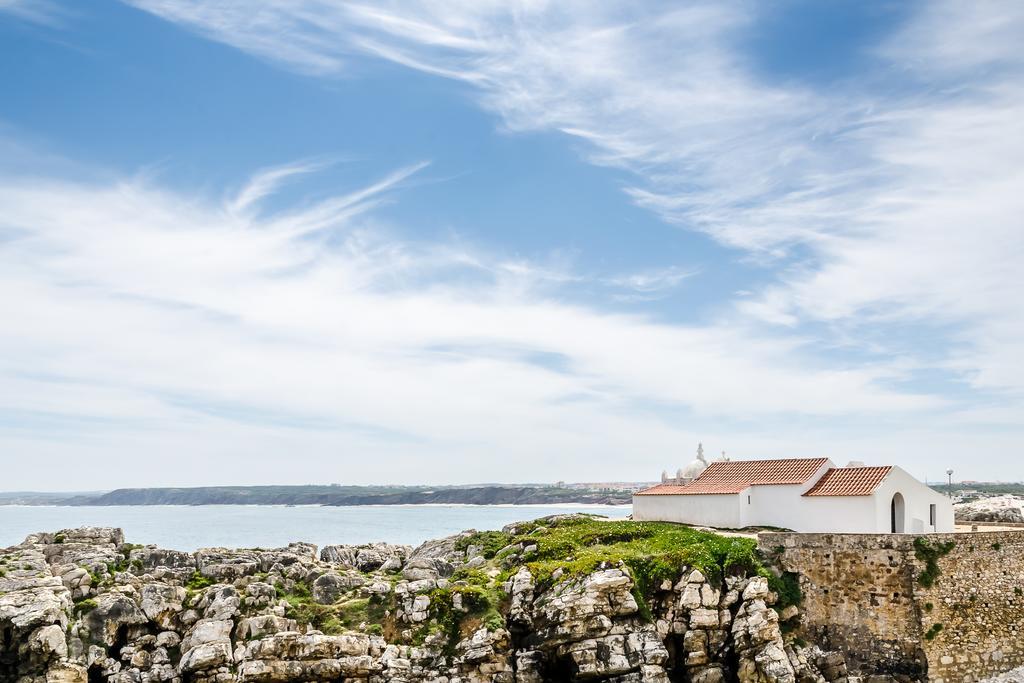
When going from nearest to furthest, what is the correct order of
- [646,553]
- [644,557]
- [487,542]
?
[644,557]
[646,553]
[487,542]

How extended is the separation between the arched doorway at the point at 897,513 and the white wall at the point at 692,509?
20.4 feet

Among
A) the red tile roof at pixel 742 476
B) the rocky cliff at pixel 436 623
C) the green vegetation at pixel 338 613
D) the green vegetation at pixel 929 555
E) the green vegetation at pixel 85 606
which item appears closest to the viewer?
the rocky cliff at pixel 436 623

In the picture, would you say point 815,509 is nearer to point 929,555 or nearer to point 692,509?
point 929,555

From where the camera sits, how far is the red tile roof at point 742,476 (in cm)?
3731

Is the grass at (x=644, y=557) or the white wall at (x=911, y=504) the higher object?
the white wall at (x=911, y=504)

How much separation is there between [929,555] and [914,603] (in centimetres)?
175

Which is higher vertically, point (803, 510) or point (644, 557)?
point (803, 510)

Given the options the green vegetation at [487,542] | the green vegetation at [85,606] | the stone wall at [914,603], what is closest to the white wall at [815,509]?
the stone wall at [914,603]

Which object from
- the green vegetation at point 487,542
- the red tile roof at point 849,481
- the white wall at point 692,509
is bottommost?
the green vegetation at point 487,542

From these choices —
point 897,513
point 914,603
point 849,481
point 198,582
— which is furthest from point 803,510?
point 198,582

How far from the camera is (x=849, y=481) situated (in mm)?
35500

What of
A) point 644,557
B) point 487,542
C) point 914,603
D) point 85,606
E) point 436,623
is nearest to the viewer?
point 914,603

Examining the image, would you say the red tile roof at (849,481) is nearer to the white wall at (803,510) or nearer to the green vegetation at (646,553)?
the white wall at (803,510)

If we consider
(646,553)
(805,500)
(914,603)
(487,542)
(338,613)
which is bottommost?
(338,613)
